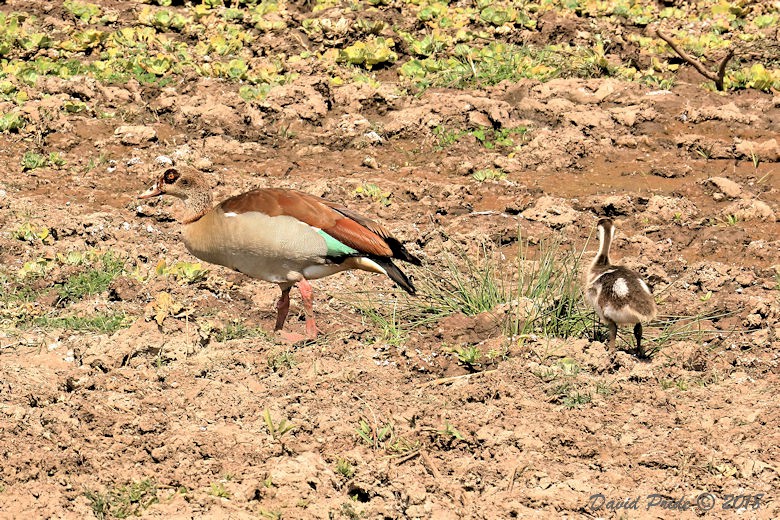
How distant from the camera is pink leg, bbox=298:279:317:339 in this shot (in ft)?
27.4

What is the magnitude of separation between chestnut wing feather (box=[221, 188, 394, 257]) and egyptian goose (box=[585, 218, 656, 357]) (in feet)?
4.70

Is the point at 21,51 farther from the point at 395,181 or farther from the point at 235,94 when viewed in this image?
the point at 395,181

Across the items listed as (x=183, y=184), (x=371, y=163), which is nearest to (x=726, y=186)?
(x=371, y=163)

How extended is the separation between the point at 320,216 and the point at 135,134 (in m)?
3.60

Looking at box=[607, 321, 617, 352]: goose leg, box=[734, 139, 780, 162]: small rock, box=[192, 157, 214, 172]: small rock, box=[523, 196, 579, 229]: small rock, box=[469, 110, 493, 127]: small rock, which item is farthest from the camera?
box=[469, 110, 493, 127]: small rock

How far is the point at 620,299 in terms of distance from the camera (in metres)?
7.77

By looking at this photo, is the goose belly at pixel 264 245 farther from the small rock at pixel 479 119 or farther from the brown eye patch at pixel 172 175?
the small rock at pixel 479 119

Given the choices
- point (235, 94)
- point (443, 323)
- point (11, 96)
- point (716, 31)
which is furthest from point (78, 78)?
point (716, 31)

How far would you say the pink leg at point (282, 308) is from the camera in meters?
8.53

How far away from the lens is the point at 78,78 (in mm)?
12211

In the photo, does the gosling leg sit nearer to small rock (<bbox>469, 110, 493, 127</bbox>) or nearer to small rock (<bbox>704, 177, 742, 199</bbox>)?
small rock (<bbox>704, 177, 742, 199</bbox>)

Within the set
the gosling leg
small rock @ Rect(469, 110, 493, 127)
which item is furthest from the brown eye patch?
small rock @ Rect(469, 110, 493, 127)

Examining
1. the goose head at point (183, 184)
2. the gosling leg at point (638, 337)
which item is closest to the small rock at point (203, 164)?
the goose head at point (183, 184)

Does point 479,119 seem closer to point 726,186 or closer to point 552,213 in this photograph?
point 552,213
